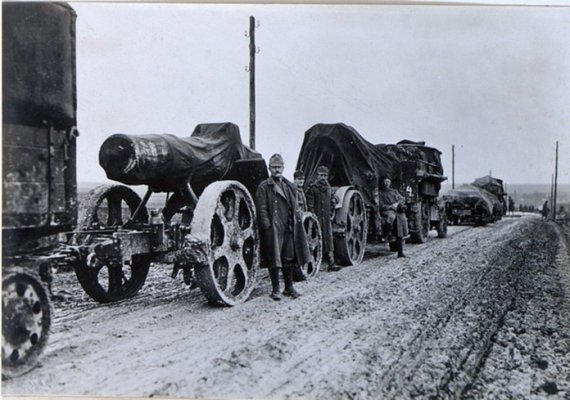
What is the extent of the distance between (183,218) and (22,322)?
3299 millimetres

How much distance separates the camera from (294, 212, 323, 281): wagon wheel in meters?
7.82

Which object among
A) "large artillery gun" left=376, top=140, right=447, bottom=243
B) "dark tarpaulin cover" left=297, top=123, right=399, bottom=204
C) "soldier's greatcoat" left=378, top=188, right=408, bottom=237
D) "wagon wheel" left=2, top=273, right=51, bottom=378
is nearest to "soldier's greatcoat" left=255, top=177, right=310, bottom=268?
"wagon wheel" left=2, top=273, right=51, bottom=378

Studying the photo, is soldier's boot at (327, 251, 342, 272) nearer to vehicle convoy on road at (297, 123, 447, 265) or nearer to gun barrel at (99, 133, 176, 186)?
vehicle convoy on road at (297, 123, 447, 265)

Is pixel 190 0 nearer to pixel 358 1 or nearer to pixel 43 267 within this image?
pixel 358 1

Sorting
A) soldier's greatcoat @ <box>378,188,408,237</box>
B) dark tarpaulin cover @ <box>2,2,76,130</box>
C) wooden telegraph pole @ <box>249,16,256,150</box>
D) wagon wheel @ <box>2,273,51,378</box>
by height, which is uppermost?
wooden telegraph pole @ <box>249,16,256,150</box>

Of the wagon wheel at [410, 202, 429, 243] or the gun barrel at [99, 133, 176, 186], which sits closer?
the gun barrel at [99, 133, 176, 186]

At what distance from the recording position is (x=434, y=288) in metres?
6.84

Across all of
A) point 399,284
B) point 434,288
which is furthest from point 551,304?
point 399,284

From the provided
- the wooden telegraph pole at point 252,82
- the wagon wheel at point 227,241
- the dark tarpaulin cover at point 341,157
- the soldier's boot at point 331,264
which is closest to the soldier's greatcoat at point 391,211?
the dark tarpaulin cover at point 341,157

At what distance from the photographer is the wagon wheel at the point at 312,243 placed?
7.82 meters

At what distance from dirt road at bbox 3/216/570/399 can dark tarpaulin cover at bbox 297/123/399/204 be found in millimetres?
3222

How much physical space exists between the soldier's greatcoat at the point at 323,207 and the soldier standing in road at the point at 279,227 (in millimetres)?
1986

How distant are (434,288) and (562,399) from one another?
10.4 ft

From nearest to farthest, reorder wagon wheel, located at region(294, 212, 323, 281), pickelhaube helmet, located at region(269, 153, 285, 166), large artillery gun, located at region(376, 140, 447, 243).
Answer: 1. pickelhaube helmet, located at region(269, 153, 285, 166)
2. wagon wheel, located at region(294, 212, 323, 281)
3. large artillery gun, located at region(376, 140, 447, 243)
